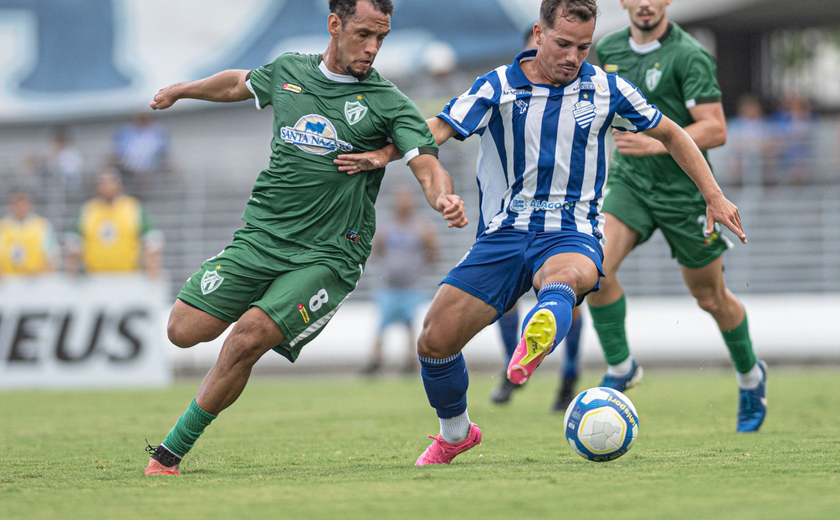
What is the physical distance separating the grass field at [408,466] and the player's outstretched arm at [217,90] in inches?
72.5

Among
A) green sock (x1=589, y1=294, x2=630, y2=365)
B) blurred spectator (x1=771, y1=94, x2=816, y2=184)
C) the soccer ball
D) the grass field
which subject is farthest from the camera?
blurred spectator (x1=771, y1=94, x2=816, y2=184)

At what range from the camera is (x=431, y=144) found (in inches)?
214

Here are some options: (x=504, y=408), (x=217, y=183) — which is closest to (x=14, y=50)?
(x=217, y=183)

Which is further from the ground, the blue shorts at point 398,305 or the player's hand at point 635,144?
the player's hand at point 635,144

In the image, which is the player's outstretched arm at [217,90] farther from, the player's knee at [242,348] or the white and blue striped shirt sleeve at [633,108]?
the white and blue striped shirt sleeve at [633,108]

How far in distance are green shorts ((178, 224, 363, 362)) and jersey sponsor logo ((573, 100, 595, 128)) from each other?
1348 millimetres

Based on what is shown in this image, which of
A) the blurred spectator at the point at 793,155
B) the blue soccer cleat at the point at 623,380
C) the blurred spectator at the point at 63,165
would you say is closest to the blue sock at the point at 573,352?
the blue soccer cleat at the point at 623,380

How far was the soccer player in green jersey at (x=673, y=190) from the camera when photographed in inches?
274

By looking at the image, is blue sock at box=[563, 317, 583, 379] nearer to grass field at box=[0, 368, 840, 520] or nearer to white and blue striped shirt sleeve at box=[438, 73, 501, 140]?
grass field at box=[0, 368, 840, 520]

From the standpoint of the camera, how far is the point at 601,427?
16.9 ft

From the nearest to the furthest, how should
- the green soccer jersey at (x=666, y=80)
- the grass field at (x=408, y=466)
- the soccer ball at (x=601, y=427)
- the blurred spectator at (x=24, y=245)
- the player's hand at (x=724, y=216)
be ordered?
the grass field at (x=408, y=466)
the soccer ball at (x=601, y=427)
the player's hand at (x=724, y=216)
the green soccer jersey at (x=666, y=80)
the blurred spectator at (x=24, y=245)

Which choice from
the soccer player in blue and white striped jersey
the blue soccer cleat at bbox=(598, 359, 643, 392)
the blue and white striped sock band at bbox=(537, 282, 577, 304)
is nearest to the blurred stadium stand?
the blue soccer cleat at bbox=(598, 359, 643, 392)

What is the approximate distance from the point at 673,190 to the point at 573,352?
203 centimetres

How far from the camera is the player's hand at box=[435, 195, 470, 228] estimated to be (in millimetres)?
4926
